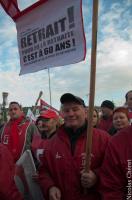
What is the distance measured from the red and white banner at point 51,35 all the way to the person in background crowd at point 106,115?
11.9 ft

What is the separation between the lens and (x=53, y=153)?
3.49 metres

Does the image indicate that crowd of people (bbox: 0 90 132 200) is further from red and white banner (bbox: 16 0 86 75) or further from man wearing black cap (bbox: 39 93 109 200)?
red and white banner (bbox: 16 0 86 75)

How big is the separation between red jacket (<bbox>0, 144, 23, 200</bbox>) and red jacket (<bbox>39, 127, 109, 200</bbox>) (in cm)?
50

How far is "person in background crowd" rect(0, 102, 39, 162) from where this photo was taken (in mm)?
6344

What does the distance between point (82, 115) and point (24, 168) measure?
A: 905 mm

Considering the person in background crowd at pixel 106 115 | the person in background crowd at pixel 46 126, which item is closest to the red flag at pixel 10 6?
the person in background crowd at pixel 46 126

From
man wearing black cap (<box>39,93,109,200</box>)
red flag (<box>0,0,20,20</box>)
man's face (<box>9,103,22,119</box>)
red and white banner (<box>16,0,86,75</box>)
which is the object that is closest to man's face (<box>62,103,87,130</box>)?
man wearing black cap (<box>39,93,109,200</box>)

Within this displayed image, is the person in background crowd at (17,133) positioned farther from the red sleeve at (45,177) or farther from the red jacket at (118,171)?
the red jacket at (118,171)

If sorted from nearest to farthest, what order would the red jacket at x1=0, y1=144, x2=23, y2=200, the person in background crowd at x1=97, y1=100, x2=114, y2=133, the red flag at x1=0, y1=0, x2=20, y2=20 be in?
the red jacket at x1=0, y1=144, x2=23, y2=200
the red flag at x1=0, y1=0, x2=20, y2=20
the person in background crowd at x1=97, y1=100, x2=114, y2=133

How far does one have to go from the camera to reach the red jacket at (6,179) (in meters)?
2.96

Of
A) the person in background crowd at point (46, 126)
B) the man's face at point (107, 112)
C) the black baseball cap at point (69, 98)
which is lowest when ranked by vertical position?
the person in background crowd at point (46, 126)

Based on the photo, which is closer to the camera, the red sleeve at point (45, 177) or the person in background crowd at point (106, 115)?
the red sleeve at point (45, 177)

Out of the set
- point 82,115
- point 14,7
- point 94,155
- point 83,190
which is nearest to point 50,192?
point 83,190

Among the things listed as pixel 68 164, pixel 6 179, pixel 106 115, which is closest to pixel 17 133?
pixel 106 115
